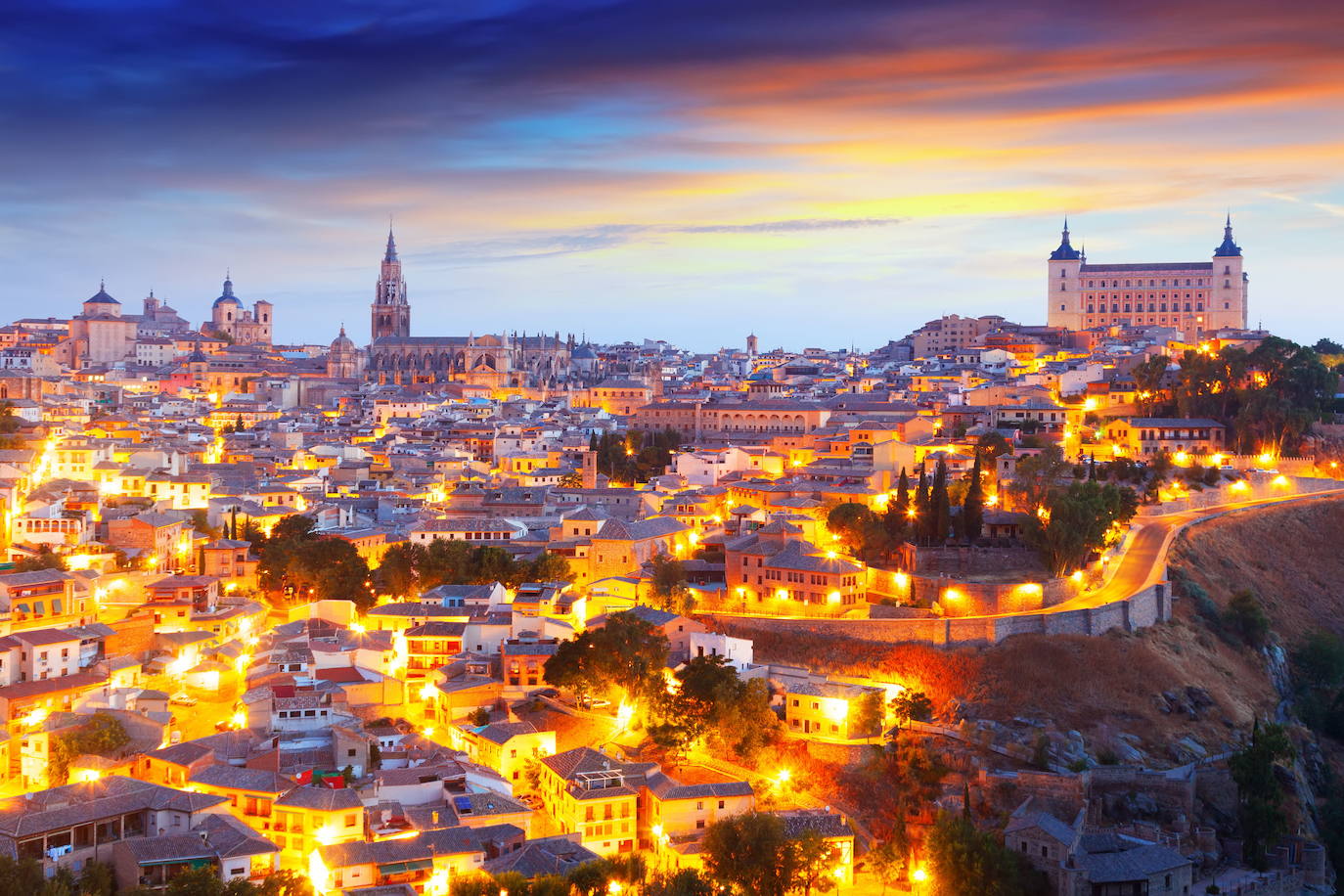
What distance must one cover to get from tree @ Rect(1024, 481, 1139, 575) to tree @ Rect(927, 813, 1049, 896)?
779cm

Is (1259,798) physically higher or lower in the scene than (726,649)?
lower

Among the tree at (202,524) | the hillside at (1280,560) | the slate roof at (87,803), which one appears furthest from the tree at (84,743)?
the hillside at (1280,560)

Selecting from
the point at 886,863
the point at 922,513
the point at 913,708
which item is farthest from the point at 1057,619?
the point at 886,863

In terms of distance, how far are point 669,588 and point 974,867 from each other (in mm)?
7798

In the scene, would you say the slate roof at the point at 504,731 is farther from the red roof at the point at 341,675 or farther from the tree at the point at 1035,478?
the tree at the point at 1035,478

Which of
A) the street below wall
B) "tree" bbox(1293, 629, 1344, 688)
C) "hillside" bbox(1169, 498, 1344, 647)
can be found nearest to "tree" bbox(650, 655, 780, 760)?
the street below wall

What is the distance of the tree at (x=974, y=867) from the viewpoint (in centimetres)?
1545

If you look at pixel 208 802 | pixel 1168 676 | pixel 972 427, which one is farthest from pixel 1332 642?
pixel 208 802

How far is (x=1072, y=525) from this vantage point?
22.7 meters

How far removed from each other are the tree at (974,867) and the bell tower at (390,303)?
55.9 meters

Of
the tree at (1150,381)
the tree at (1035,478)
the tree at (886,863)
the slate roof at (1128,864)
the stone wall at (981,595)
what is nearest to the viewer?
the slate roof at (1128,864)

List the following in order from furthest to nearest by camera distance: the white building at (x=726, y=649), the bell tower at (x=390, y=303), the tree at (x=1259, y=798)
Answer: the bell tower at (x=390, y=303) < the white building at (x=726, y=649) < the tree at (x=1259, y=798)

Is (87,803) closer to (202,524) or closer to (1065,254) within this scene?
(202,524)

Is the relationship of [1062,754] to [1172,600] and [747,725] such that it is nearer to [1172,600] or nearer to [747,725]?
[747,725]
